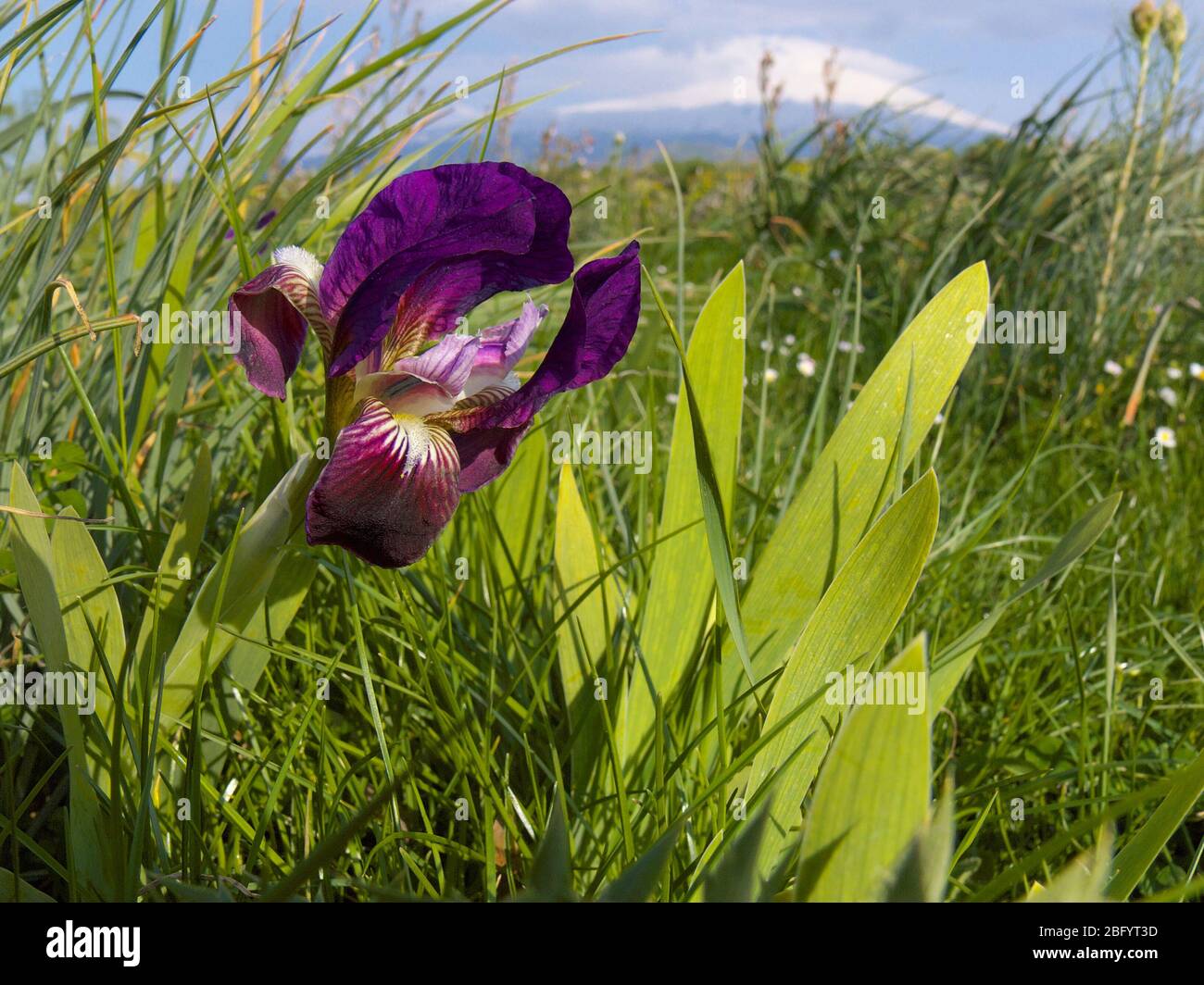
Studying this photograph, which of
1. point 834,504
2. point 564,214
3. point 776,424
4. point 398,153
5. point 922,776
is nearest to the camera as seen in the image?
point 922,776

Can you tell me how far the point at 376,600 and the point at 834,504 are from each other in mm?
688

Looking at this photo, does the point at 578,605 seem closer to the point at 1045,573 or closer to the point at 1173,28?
the point at 1045,573

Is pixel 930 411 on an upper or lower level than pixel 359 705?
upper

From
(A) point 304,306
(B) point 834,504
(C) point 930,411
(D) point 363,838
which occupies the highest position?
(A) point 304,306

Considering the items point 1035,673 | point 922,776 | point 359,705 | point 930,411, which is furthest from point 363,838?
point 1035,673

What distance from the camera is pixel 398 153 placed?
1756 mm

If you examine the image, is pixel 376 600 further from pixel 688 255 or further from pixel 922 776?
pixel 688 255

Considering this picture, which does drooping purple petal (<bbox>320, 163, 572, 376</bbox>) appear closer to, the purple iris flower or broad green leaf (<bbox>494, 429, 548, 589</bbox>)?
the purple iris flower

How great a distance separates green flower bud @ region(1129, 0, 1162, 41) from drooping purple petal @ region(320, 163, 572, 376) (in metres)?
2.52

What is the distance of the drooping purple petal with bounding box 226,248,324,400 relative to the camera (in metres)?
0.90

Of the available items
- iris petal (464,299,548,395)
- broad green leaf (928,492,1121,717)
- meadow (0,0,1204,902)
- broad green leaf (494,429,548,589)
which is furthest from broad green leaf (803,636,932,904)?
broad green leaf (494,429,548,589)

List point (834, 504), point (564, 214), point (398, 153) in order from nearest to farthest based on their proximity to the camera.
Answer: point (564, 214), point (834, 504), point (398, 153)
